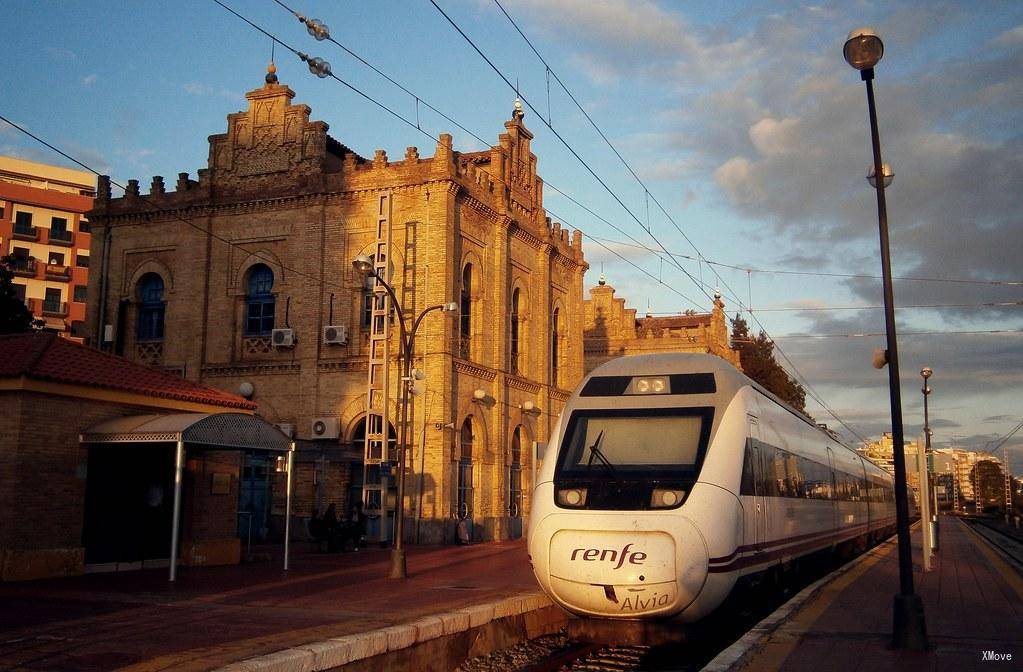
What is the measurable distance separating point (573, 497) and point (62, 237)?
206 feet

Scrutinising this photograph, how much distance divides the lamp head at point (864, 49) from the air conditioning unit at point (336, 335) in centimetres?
2088

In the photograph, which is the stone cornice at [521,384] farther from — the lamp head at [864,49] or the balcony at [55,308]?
the balcony at [55,308]

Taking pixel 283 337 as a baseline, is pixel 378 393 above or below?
below

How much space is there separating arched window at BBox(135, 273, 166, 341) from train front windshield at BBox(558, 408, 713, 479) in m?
24.5

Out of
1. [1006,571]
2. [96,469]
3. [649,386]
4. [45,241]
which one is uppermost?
[45,241]

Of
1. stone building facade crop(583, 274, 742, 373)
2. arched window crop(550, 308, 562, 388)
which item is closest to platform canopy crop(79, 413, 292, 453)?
arched window crop(550, 308, 562, 388)

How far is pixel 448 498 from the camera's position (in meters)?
28.8

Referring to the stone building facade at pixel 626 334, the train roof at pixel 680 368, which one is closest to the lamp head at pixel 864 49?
the train roof at pixel 680 368

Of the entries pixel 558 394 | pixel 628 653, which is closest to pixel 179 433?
pixel 628 653

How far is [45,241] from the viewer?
64438 millimetres

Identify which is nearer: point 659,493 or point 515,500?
point 659,493

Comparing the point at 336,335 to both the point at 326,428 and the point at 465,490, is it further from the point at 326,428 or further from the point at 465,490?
the point at 465,490

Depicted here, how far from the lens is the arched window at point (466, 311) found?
3123 cm

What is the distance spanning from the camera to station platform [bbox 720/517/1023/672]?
903 cm
